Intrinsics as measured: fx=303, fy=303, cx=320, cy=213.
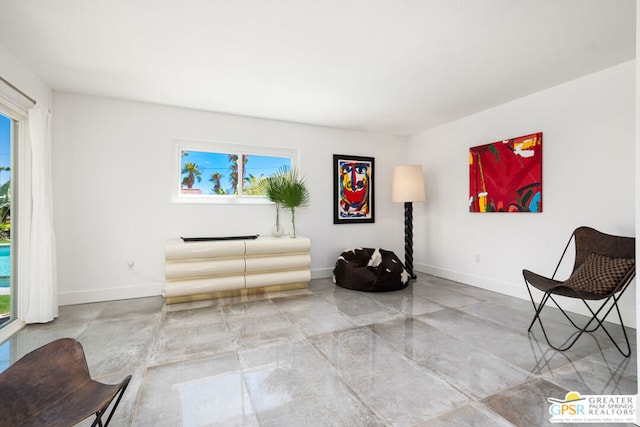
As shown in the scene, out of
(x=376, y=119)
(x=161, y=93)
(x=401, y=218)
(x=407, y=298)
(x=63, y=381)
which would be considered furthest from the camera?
(x=401, y=218)

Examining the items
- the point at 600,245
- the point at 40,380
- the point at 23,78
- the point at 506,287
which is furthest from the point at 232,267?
the point at 600,245

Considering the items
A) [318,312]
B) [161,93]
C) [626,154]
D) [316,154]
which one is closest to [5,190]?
[161,93]

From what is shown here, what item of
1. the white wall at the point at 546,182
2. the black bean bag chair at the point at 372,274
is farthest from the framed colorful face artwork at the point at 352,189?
the white wall at the point at 546,182

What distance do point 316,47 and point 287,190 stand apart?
6.76 ft

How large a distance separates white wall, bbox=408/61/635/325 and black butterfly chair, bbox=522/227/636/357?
0.29 metres

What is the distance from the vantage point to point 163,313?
10.3 ft

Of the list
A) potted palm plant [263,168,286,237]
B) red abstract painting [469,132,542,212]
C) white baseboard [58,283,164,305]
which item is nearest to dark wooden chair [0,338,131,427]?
white baseboard [58,283,164,305]

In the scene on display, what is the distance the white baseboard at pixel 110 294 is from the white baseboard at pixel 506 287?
3980 mm

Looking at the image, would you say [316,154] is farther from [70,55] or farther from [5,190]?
[5,190]

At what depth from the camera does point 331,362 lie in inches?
83.7

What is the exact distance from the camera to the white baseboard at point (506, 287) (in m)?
2.76

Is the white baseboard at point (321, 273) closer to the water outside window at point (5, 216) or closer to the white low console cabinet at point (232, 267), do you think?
the white low console cabinet at point (232, 267)

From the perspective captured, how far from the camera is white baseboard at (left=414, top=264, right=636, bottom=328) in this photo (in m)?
2.76

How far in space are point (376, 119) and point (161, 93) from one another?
9.18 ft
